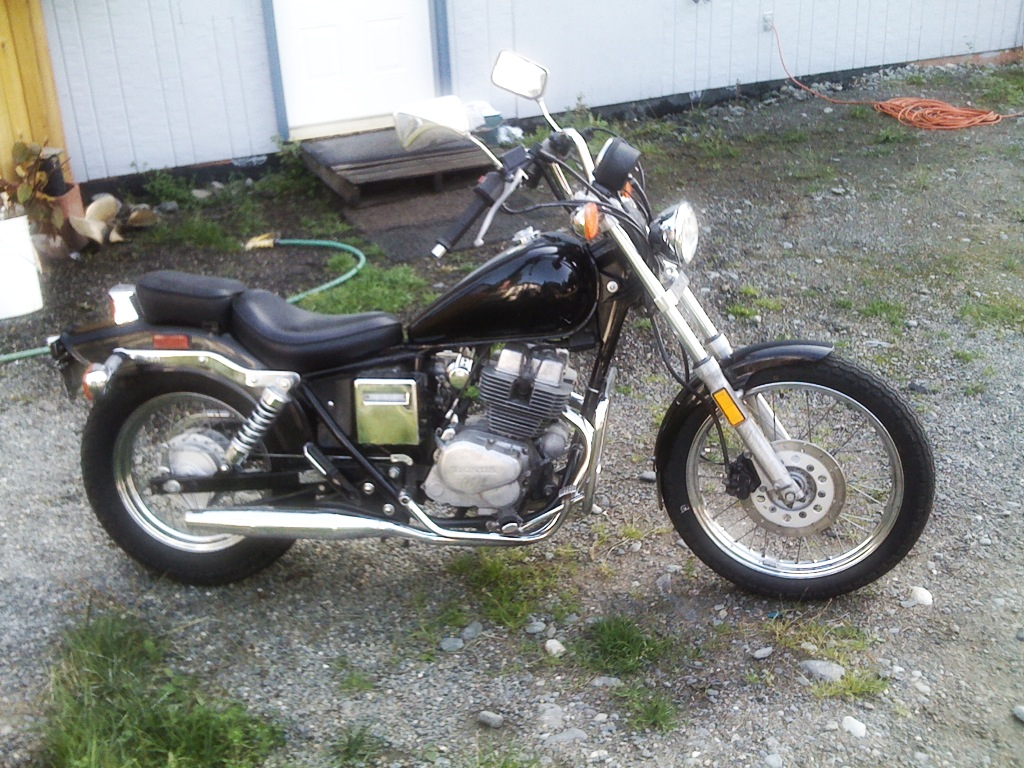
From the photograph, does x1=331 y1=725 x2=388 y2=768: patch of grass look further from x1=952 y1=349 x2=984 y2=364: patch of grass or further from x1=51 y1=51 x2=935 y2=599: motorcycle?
x1=952 y1=349 x2=984 y2=364: patch of grass

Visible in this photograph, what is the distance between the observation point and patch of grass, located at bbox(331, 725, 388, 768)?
288 centimetres

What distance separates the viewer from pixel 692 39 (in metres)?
8.94

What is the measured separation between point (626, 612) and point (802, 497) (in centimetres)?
63

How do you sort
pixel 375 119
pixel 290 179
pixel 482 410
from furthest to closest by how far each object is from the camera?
1. pixel 375 119
2. pixel 290 179
3. pixel 482 410

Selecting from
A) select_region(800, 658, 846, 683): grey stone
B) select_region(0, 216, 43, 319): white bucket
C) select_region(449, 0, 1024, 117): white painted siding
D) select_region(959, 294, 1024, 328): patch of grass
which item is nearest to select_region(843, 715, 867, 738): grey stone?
select_region(800, 658, 846, 683): grey stone

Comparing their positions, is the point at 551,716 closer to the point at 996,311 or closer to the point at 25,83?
the point at 996,311

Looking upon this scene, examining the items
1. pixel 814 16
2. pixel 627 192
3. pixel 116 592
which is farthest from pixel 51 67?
pixel 814 16

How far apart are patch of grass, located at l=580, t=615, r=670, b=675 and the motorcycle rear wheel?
998 mm

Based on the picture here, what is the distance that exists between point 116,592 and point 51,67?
170 inches

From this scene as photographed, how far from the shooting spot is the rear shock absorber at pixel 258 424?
327cm

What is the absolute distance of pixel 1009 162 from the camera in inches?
305

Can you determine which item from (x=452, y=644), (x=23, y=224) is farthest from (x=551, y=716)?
(x=23, y=224)

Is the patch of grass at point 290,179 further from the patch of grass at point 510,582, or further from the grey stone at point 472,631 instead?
the grey stone at point 472,631

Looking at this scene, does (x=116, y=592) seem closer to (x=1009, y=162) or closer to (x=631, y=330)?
(x=631, y=330)
